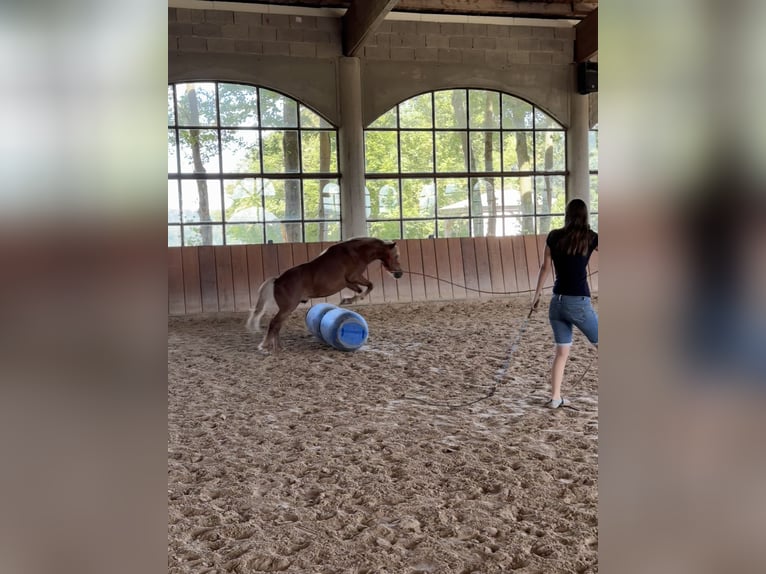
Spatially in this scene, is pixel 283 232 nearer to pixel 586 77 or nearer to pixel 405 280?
pixel 405 280

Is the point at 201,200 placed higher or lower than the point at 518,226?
higher

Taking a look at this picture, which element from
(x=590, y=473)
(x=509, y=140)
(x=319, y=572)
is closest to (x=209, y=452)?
(x=319, y=572)

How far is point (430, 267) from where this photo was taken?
9.49m

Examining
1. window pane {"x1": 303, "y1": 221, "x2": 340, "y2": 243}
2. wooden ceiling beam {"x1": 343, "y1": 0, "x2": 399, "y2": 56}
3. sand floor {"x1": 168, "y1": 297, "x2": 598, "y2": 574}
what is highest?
wooden ceiling beam {"x1": 343, "y1": 0, "x2": 399, "y2": 56}

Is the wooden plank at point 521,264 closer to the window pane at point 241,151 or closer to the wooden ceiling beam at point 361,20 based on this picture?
the wooden ceiling beam at point 361,20

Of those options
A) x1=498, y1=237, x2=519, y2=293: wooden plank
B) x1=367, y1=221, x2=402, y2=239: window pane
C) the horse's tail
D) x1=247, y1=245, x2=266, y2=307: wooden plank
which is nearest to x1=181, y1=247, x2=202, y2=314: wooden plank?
x1=247, y1=245, x2=266, y2=307: wooden plank

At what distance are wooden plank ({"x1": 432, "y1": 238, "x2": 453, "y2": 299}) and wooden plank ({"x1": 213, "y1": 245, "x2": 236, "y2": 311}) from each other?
3.05 m

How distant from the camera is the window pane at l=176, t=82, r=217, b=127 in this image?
9977 millimetres

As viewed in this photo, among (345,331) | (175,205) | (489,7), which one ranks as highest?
(489,7)

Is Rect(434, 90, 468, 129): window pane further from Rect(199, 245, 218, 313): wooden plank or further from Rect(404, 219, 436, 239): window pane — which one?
Rect(199, 245, 218, 313): wooden plank

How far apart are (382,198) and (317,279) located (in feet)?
14.5

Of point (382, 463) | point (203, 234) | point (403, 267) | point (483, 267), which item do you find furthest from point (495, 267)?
point (382, 463)
